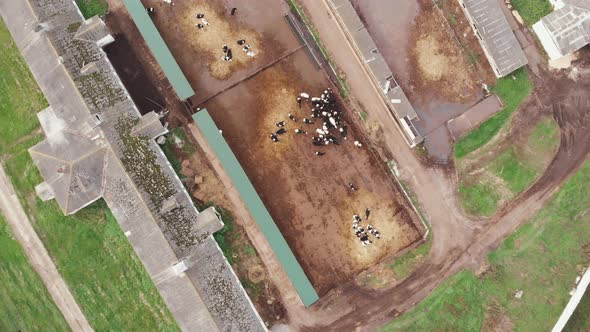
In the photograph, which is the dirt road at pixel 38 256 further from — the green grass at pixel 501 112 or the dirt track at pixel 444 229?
the green grass at pixel 501 112

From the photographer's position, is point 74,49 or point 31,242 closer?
point 74,49

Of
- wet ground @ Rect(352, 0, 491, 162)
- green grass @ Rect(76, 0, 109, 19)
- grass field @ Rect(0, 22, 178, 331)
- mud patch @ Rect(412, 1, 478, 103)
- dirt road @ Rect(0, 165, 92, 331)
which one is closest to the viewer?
grass field @ Rect(0, 22, 178, 331)

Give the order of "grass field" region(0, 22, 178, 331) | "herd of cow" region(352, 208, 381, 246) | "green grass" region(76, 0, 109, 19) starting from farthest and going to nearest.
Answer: "green grass" region(76, 0, 109, 19) < "grass field" region(0, 22, 178, 331) < "herd of cow" region(352, 208, 381, 246)

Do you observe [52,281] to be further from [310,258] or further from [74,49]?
[310,258]

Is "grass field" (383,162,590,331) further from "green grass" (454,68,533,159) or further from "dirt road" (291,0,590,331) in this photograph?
"green grass" (454,68,533,159)

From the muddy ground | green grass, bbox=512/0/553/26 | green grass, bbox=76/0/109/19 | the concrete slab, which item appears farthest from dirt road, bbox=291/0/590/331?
green grass, bbox=76/0/109/19

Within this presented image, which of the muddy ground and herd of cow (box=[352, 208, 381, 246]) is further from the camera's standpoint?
the muddy ground

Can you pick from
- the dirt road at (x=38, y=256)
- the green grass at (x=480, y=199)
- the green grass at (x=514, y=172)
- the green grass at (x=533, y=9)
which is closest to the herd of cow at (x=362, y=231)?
the green grass at (x=480, y=199)

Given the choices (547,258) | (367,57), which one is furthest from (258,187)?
(547,258)
